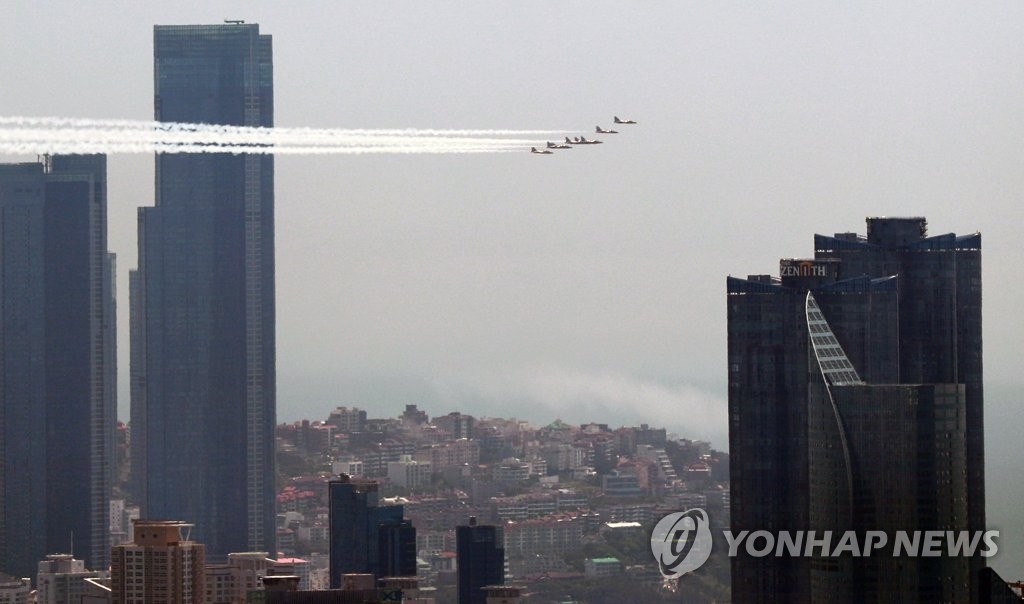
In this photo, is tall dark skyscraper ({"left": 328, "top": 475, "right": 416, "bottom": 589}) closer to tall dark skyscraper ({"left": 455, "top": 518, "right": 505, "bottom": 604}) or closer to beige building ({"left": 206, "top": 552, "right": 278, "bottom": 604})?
tall dark skyscraper ({"left": 455, "top": 518, "right": 505, "bottom": 604})

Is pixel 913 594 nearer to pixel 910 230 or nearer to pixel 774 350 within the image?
pixel 774 350

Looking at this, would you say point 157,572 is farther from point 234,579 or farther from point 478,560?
point 478,560

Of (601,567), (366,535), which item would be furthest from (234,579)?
(601,567)

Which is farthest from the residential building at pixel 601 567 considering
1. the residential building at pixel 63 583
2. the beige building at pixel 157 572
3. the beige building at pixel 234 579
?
the beige building at pixel 157 572

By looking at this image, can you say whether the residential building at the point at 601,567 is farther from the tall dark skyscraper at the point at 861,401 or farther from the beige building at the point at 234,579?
the tall dark skyscraper at the point at 861,401

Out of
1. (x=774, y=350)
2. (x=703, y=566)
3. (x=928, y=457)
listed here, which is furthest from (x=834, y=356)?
(x=703, y=566)

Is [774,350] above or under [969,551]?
above

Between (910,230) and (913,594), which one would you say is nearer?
(913,594)
